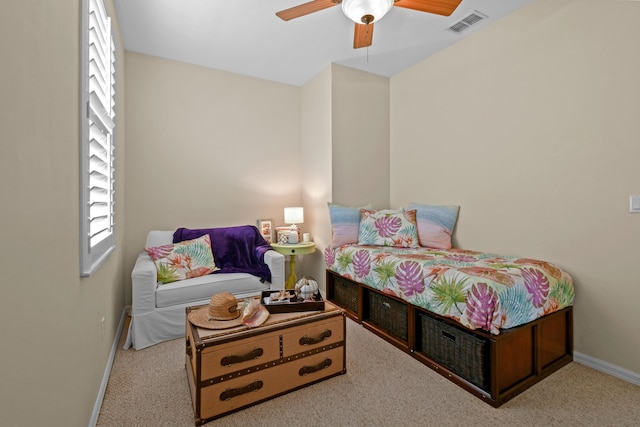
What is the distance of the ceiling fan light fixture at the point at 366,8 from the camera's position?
6.20 ft

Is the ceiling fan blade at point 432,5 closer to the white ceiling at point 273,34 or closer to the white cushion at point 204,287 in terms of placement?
the white ceiling at point 273,34

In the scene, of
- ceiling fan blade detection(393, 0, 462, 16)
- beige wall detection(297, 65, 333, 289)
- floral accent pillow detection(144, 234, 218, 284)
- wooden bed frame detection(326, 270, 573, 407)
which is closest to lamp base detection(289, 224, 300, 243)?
beige wall detection(297, 65, 333, 289)

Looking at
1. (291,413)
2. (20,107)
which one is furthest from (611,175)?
(20,107)

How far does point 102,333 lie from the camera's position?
6.14ft

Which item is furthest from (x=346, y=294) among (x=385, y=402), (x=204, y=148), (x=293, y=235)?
(x=204, y=148)

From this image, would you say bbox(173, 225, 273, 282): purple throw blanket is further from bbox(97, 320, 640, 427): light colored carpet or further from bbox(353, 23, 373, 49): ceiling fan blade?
bbox(353, 23, 373, 49): ceiling fan blade

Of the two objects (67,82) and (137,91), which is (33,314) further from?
(137,91)

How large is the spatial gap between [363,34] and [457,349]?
2.32 m

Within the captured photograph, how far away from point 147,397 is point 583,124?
336 cm

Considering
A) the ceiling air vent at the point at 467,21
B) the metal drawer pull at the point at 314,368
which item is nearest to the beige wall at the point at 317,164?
the ceiling air vent at the point at 467,21

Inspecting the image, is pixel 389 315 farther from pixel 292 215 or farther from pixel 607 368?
pixel 292 215

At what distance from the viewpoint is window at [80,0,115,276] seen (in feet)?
4.66

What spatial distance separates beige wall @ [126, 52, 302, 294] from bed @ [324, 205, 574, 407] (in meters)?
1.66

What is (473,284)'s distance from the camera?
1856 mm
